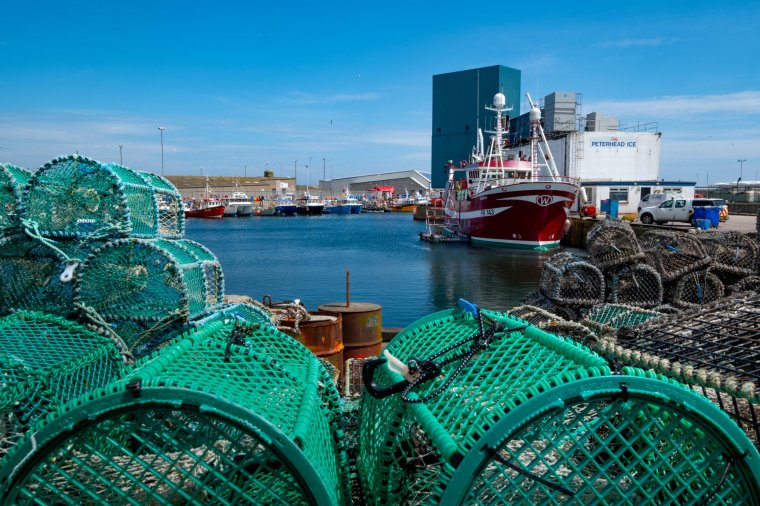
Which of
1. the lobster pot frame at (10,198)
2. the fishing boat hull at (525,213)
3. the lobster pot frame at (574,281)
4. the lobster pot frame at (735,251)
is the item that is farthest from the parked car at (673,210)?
the lobster pot frame at (10,198)

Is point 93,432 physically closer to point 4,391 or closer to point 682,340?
point 4,391

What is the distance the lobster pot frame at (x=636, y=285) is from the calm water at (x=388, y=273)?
6.22 metres

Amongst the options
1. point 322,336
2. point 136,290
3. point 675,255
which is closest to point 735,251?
point 675,255

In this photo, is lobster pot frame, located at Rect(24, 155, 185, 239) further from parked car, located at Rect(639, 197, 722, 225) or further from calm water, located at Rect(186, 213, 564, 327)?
parked car, located at Rect(639, 197, 722, 225)

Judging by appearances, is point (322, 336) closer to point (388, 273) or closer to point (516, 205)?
point (388, 273)

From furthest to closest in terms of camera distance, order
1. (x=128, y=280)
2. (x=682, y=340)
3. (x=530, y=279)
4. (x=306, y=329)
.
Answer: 1. (x=530, y=279)
2. (x=306, y=329)
3. (x=128, y=280)
4. (x=682, y=340)

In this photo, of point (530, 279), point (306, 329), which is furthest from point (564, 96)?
point (306, 329)

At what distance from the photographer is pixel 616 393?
5.63 ft

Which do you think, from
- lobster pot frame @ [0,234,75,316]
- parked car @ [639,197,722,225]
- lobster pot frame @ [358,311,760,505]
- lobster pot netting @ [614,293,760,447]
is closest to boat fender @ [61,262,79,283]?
lobster pot frame @ [0,234,75,316]

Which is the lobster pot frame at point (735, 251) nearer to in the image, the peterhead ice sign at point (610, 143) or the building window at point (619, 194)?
the building window at point (619, 194)

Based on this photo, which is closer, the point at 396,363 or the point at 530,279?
the point at 396,363

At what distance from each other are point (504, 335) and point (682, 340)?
1.15m

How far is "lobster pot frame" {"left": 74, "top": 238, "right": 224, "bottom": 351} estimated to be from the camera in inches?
163

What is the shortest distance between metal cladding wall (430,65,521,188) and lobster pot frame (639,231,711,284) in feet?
156
